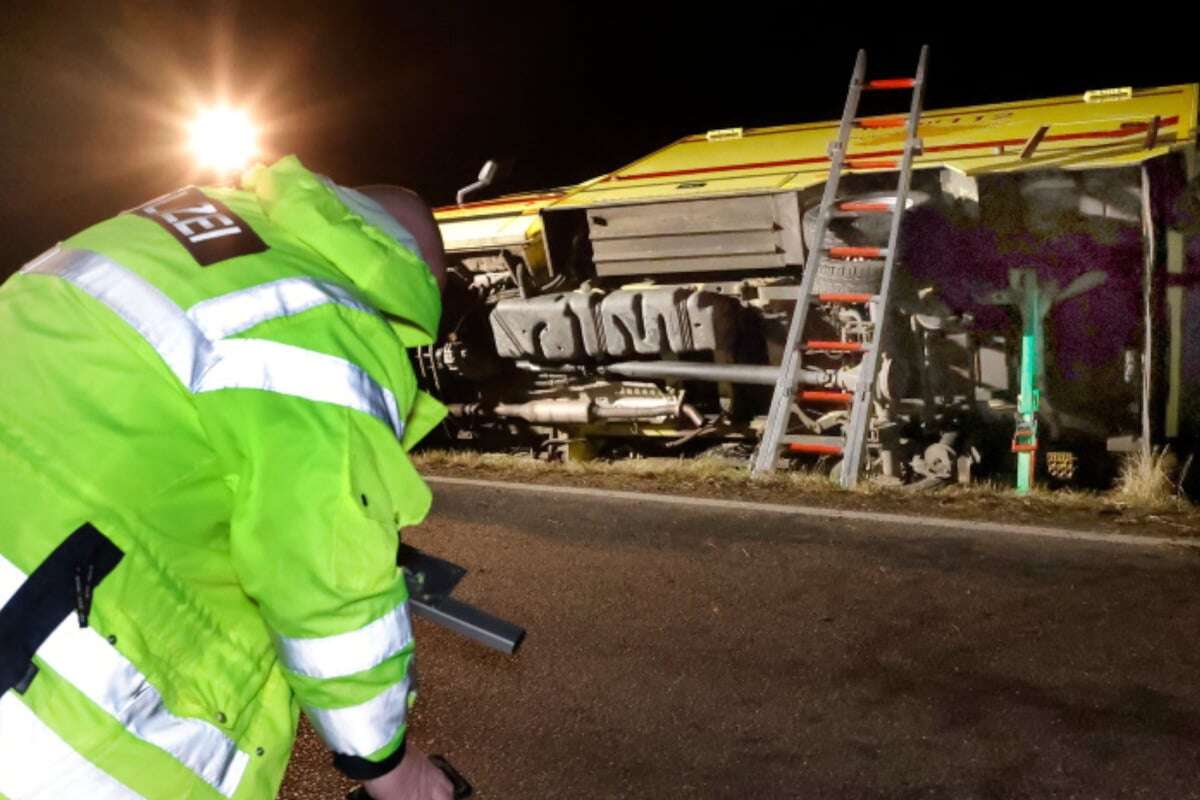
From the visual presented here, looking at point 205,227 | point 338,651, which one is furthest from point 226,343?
point 338,651

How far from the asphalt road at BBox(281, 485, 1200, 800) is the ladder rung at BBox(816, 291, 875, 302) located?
5.26 feet

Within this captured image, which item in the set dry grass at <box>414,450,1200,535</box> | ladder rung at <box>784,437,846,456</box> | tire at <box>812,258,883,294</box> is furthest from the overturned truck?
dry grass at <box>414,450,1200,535</box>

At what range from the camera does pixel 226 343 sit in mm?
1531

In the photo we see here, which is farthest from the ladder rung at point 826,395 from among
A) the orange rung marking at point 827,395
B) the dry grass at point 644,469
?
the dry grass at point 644,469

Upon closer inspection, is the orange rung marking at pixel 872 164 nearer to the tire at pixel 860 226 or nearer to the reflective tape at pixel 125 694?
the tire at pixel 860 226

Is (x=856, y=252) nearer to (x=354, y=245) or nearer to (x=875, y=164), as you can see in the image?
(x=875, y=164)

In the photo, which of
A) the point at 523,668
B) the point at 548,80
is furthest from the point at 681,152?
the point at 548,80

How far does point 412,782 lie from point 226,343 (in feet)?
2.66

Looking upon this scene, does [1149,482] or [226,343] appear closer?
[226,343]

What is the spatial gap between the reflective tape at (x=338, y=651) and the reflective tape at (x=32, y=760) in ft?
1.03

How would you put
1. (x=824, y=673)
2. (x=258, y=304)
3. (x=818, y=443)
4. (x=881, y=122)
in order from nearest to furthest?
1. (x=258, y=304)
2. (x=824, y=673)
3. (x=818, y=443)
4. (x=881, y=122)

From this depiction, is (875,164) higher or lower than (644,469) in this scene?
higher

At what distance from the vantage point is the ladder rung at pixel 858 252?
5707mm

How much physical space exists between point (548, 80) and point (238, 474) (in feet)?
55.6
